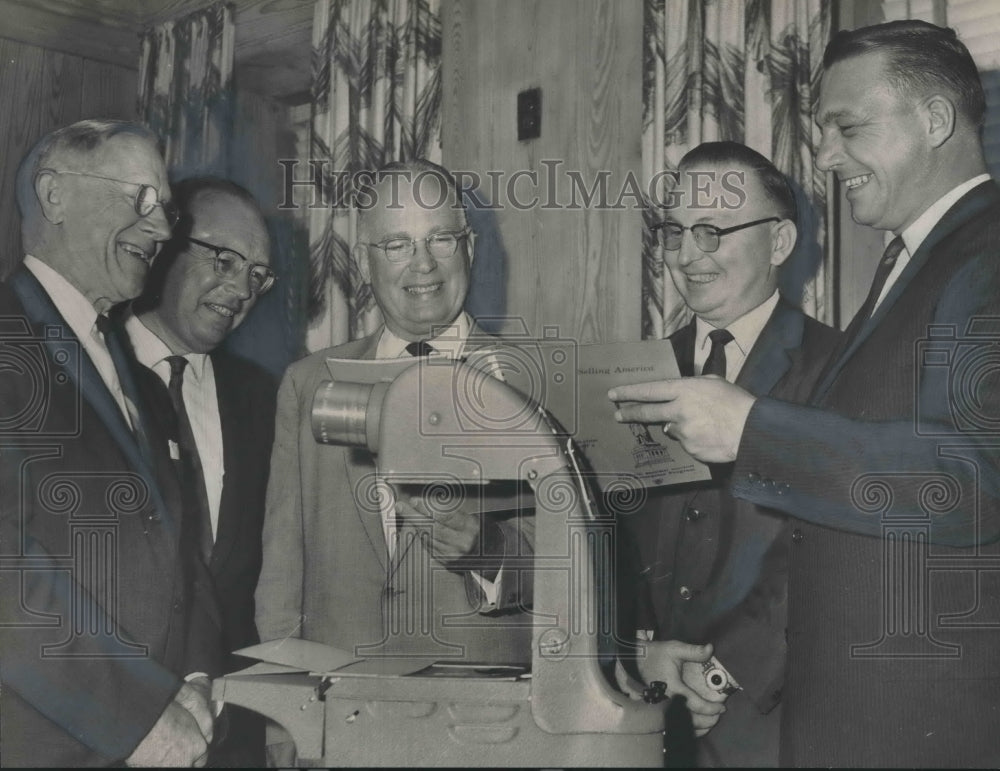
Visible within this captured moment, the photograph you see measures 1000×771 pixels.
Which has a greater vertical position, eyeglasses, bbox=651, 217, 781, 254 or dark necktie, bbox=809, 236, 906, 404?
eyeglasses, bbox=651, 217, 781, 254

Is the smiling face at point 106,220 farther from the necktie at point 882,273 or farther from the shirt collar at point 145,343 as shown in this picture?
the necktie at point 882,273

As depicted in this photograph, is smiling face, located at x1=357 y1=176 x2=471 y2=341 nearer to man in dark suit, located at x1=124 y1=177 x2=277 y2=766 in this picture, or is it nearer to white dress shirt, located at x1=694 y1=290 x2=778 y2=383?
man in dark suit, located at x1=124 y1=177 x2=277 y2=766

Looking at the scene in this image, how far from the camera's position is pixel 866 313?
1.93 metres

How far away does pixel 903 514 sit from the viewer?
66.8 inches

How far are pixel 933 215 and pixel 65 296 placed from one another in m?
1.72

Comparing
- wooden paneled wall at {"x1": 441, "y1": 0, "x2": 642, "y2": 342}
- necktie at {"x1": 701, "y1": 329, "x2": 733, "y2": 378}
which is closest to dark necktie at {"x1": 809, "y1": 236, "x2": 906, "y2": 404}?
necktie at {"x1": 701, "y1": 329, "x2": 733, "y2": 378}

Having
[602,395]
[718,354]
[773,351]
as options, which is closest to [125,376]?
[602,395]

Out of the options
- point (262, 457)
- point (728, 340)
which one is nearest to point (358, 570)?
point (262, 457)

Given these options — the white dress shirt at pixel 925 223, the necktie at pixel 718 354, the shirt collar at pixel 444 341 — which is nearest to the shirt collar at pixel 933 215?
the white dress shirt at pixel 925 223

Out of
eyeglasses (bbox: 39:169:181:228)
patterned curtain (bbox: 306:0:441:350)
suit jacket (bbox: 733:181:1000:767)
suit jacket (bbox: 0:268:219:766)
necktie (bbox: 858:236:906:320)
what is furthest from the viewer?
patterned curtain (bbox: 306:0:441:350)

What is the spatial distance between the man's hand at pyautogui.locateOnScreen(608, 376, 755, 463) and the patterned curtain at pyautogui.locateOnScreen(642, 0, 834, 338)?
615mm

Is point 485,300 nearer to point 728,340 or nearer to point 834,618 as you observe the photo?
point 728,340

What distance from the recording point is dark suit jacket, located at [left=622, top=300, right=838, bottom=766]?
2.04 meters

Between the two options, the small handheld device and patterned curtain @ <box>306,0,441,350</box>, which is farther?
patterned curtain @ <box>306,0,441,350</box>
